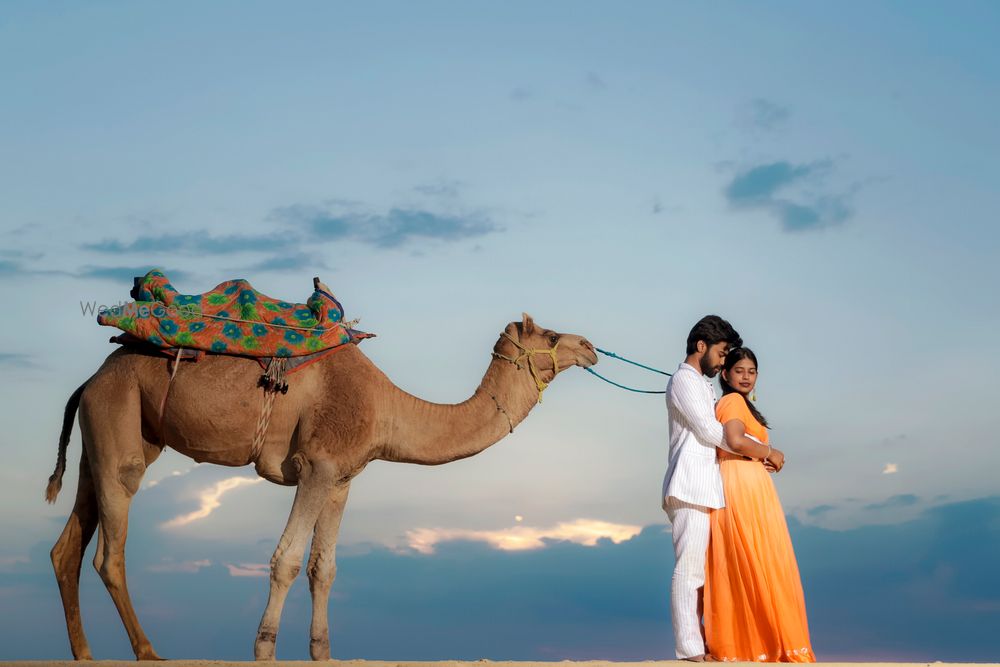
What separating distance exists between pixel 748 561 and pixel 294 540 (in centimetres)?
382

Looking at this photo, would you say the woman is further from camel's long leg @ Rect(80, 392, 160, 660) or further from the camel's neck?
camel's long leg @ Rect(80, 392, 160, 660)

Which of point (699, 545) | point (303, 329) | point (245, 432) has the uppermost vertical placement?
point (303, 329)

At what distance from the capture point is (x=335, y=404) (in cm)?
1084

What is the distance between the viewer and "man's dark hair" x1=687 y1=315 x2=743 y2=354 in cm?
976

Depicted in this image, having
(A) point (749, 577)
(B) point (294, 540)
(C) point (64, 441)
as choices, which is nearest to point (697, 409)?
(A) point (749, 577)

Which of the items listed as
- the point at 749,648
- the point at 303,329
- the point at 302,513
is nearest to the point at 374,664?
the point at 302,513

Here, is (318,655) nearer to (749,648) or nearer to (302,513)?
(302,513)

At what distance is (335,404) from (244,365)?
92 centimetres

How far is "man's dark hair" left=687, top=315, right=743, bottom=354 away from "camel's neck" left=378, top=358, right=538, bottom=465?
2113 mm

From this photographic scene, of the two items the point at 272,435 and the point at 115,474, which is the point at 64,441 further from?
the point at 272,435

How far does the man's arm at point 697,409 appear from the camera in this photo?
942 centimetres

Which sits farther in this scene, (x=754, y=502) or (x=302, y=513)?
(x=302, y=513)

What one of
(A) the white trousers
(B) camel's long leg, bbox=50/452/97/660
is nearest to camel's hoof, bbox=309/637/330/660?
(B) camel's long leg, bbox=50/452/97/660

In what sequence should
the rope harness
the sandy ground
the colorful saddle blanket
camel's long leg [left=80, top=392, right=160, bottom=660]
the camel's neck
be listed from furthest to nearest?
the rope harness < the camel's neck < the colorful saddle blanket < camel's long leg [left=80, top=392, right=160, bottom=660] < the sandy ground
